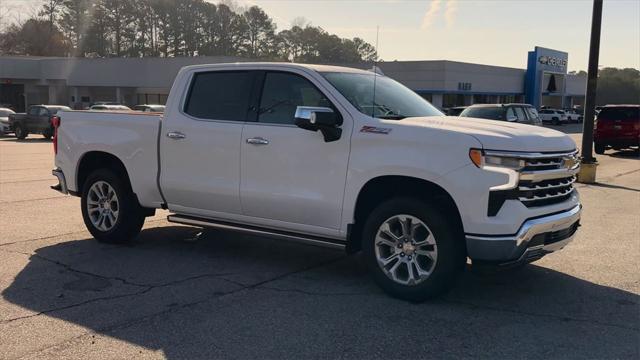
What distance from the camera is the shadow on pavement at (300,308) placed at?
426cm

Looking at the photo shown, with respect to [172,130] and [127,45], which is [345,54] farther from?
[172,130]

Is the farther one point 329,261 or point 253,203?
point 329,261

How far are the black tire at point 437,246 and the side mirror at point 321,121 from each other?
78 centimetres

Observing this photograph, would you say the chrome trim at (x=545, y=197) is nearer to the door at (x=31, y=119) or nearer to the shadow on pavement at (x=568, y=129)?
the door at (x=31, y=119)

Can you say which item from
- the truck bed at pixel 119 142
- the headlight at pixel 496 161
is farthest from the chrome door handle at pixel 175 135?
the headlight at pixel 496 161

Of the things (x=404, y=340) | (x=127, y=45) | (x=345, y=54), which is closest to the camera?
(x=404, y=340)

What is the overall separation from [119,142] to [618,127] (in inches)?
831

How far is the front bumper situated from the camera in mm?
4676

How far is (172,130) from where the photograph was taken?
651cm

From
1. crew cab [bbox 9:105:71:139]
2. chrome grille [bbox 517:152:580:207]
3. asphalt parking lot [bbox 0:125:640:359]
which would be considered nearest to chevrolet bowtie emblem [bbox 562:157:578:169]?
chrome grille [bbox 517:152:580:207]

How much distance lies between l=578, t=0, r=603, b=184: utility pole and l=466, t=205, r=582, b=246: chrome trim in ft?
32.2

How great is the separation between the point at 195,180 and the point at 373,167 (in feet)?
6.86

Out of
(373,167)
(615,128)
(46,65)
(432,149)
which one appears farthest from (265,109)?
(46,65)

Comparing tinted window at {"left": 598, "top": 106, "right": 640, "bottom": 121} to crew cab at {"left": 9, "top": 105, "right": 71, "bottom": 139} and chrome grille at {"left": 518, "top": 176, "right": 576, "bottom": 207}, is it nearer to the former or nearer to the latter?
chrome grille at {"left": 518, "top": 176, "right": 576, "bottom": 207}
